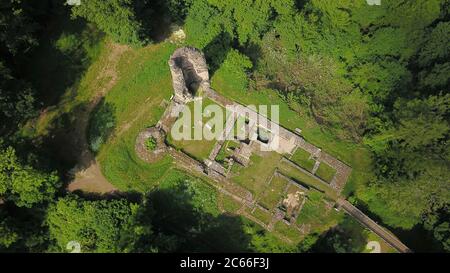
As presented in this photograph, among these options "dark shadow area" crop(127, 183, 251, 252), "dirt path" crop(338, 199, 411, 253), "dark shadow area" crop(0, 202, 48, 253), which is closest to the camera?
"dark shadow area" crop(0, 202, 48, 253)

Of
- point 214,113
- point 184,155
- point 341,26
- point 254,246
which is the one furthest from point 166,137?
point 341,26

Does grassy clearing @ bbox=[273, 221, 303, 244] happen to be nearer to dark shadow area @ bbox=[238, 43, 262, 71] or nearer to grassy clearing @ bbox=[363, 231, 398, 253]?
grassy clearing @ bbox=[363, 231, 398, 253]

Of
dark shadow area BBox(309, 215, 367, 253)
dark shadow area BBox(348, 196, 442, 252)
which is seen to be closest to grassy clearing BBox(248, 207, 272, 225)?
dark shadow area BBox(309, 215, 367, 253)

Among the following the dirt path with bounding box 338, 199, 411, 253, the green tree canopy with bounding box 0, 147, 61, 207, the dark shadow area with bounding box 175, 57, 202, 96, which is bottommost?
the green tree canopy with bounding box 0, 147, 61, 207

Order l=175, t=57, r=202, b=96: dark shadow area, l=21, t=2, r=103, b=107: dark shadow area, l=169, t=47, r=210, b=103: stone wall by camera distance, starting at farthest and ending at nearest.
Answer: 1. l=21, t=2, r=103, b=107: dark shadow area
2. l=175, t=57, r=202, b=96: dark shadow area
3. l=169, t=47, r=210, b=103: stone wall

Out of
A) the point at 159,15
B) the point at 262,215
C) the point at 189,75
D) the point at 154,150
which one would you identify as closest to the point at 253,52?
the point at 189,75

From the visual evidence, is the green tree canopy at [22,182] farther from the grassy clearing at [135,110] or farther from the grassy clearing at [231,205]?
the grassy clearing at [231,205]

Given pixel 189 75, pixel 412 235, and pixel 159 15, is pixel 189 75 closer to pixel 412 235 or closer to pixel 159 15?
pixel 159 15
